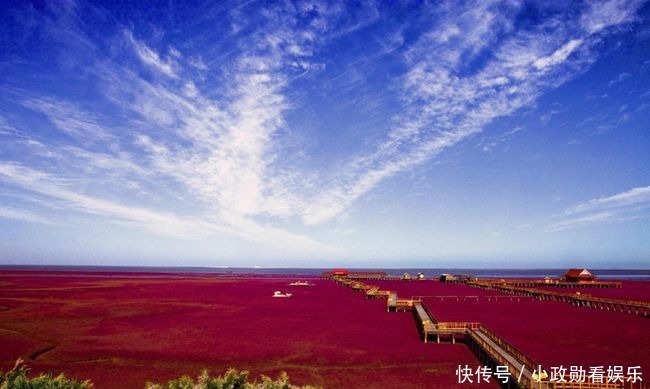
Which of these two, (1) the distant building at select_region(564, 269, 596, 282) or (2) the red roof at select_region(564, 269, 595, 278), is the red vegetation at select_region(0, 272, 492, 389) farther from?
(2) the red roof at select_region(564, 269, 595, 278)

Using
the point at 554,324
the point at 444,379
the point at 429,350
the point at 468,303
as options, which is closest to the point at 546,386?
the point at 444,379

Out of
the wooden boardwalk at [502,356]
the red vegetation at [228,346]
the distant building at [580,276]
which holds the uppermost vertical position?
the distant building at [580,276]

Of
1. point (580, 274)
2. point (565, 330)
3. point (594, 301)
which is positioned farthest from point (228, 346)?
point (580, 274)

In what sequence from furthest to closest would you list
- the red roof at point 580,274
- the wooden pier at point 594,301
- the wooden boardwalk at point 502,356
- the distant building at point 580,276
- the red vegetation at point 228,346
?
the red roof at point 580,274, the distant building at point 580,276, the wooden pier at point 594,301, the red vegetation at point 228,346, the wooden boardwalk at point 502,356

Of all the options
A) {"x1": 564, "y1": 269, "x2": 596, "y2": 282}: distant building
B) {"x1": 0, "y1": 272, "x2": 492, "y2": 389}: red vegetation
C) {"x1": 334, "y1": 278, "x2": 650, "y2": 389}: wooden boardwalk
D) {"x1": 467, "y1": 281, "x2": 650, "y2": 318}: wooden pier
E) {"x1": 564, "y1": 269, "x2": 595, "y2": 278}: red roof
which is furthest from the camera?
{"x1": 564, "y1": 269, "x2": 595, "y2": 278}: red roof

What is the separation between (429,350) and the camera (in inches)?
1003

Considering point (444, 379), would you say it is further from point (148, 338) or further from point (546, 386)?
point (148, 338)

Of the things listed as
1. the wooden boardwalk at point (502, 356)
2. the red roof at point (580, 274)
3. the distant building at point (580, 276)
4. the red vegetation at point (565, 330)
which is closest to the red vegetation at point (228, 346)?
the wooden boardwalk at point (502, 356)

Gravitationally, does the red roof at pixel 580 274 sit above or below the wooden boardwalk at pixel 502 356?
above

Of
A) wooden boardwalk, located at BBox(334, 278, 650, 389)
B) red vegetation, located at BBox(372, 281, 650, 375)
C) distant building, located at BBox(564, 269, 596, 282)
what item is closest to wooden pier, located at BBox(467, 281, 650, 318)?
red vegetation, located at BBox(372, 281, 650, 375)

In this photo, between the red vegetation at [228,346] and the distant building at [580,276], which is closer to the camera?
the red vegetation at [228,346]

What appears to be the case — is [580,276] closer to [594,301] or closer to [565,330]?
[594,301]

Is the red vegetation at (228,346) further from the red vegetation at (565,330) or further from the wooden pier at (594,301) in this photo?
the wooden pier at (594,301)

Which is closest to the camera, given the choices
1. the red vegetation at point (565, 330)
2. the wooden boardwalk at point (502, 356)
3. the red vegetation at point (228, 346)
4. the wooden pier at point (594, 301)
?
the wooden boardwalk at point (502, 356)
